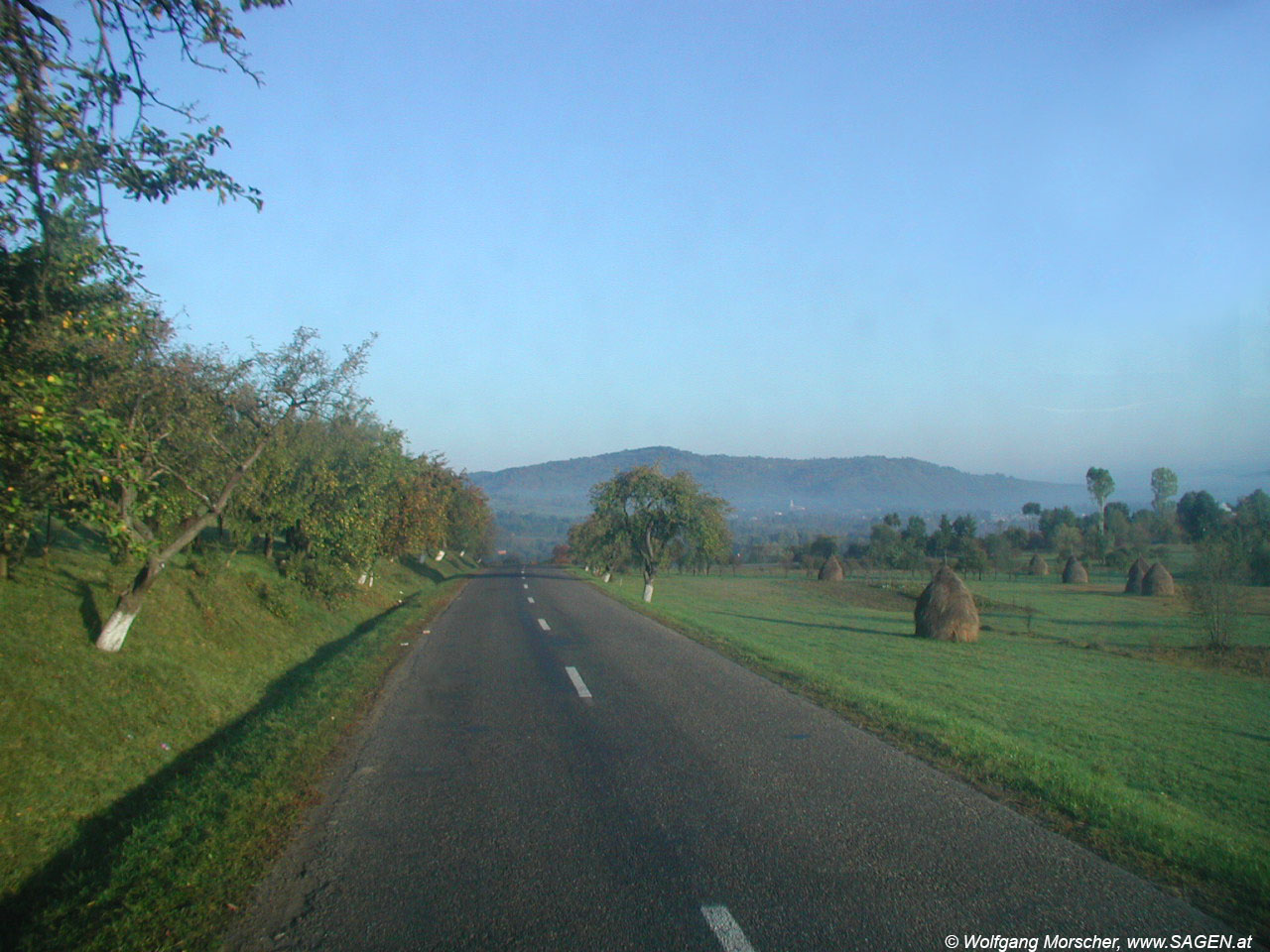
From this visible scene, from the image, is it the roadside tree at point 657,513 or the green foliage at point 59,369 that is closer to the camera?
the green foliage at point 59,369

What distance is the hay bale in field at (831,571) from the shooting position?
229 ft

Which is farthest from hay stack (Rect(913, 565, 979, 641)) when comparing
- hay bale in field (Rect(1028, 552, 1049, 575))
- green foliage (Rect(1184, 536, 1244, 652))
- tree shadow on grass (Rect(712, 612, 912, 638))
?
hay bale in field (Rect(1028, 552, 1049, 575))

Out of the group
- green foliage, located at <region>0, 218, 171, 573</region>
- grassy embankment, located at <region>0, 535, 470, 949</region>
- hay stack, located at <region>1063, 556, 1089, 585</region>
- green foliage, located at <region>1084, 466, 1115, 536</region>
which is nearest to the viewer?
grassy embankment, located at <region>0, 535, 470, 949</region>

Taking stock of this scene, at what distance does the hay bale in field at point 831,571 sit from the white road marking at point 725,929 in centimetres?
6751

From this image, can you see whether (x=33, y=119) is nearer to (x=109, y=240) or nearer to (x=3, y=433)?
(x=109, y=240)

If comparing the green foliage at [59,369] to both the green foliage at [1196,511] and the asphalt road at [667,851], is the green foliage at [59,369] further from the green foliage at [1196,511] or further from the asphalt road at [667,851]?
the green foliage at [1196,511]

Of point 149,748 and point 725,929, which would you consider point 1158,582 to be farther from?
point 149,748

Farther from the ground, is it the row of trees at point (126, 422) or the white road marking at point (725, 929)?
the row of trees at point (126, 422)

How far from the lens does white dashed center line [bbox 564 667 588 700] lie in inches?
421

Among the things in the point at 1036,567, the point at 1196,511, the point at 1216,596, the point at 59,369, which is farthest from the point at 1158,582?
the point at 59,369

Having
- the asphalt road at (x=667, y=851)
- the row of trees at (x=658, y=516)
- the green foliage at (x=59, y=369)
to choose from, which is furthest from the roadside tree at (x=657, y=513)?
the green foliage at (x=59, y=369)

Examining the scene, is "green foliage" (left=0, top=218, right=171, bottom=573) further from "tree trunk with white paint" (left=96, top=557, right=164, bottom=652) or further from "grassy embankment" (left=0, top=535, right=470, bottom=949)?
"grassy embankment" (left=0, top=535, right=470, bottom=949)

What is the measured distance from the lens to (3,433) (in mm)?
5895

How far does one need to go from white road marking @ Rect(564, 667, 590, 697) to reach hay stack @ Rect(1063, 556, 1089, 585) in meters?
69.1
